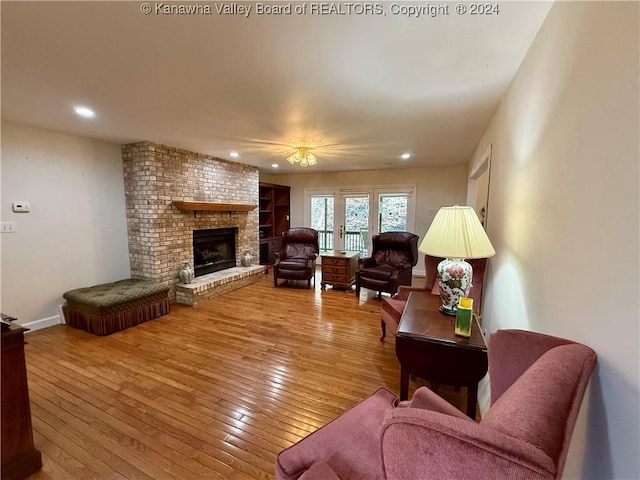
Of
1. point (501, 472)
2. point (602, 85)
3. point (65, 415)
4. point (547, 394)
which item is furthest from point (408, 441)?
point (65, 415)

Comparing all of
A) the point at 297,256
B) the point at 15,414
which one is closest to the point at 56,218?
the point at 15,414

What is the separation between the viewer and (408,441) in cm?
55

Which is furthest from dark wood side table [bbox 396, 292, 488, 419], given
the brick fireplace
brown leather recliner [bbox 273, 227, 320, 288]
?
the brick fireplace

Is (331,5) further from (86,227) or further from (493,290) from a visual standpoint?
(86,227)

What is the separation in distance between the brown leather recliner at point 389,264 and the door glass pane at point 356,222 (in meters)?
1.97

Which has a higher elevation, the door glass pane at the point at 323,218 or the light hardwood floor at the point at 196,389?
the door glass pane at the point at 323,218

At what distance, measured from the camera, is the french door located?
6340mm

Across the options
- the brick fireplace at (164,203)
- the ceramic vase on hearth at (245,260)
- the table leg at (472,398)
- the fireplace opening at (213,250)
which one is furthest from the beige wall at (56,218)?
the table leg at (472,398)

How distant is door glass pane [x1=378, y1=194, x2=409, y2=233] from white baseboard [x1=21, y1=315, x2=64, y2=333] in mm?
5770

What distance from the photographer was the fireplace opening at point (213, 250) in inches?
192

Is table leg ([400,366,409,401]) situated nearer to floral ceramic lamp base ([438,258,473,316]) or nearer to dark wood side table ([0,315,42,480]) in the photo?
floral ceramic lamp base ([438,258,473,316])

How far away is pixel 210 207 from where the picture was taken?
4.57m

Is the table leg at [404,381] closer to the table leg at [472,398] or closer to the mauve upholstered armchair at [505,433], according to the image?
the table leg at [472,398]

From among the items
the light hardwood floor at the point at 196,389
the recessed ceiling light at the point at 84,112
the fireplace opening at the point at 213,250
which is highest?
the recessed ceiling light at the point at 84,112
